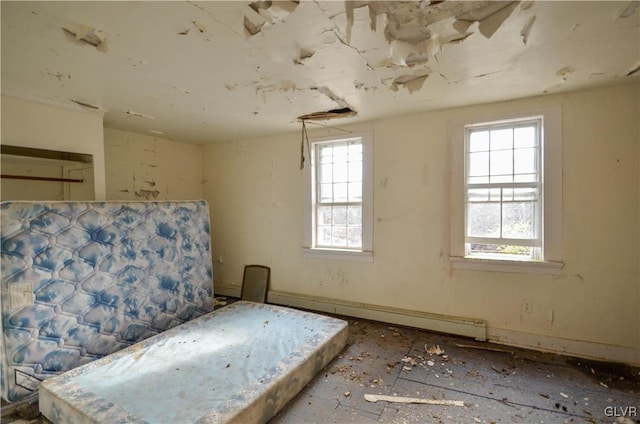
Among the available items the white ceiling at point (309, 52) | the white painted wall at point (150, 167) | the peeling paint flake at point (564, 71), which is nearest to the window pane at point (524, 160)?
the white ceiling at point (309, 52)

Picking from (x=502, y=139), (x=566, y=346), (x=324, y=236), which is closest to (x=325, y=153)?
(x=324, y=236)

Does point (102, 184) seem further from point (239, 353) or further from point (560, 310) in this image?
point (560, 310)

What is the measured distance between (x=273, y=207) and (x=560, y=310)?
10.9ft

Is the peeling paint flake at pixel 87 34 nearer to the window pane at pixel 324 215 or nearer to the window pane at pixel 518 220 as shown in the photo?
the window pane at pixel 324 215

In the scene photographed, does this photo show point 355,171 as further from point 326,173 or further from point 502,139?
point 502,139

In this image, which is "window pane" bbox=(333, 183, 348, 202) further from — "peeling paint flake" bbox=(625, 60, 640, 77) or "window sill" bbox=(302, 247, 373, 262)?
"peeling paint flake" bbox=(625, 60, 640, 77)

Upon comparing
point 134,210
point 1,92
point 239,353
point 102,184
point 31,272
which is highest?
point 1,92

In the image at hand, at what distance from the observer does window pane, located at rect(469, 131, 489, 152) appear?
287 cm

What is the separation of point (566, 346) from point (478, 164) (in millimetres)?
1814

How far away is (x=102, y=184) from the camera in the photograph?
2979 mm

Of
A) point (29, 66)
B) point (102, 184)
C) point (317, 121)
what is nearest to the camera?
point (29, 66)

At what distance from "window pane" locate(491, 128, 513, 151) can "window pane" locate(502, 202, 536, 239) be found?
0.57 metres

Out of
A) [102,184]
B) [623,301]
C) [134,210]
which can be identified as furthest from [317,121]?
[623,301]

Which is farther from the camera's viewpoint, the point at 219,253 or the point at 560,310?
the point at 219,253
